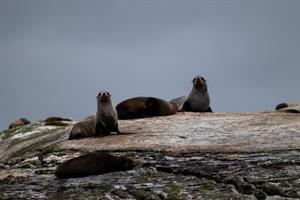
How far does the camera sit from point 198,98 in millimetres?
27500

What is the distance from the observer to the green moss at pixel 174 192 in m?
12.5

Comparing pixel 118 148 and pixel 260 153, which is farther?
pixel 118 148

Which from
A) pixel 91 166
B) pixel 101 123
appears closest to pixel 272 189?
pixel 91 166

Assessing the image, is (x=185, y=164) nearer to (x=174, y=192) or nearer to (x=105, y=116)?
(x=174, y=192)

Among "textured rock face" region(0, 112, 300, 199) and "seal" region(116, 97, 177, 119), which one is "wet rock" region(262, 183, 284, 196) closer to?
"textured rock face" region(0, 112, 300, 199)

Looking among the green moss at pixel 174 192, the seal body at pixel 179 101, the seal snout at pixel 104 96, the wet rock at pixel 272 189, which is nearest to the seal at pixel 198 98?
the seal body at pixel 179 101

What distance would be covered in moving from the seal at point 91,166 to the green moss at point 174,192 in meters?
1.68

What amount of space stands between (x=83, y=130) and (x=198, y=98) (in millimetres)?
7176

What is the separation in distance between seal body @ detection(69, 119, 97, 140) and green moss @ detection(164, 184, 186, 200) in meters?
8.00

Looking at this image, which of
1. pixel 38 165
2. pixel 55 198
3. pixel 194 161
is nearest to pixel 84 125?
pixel 38 165

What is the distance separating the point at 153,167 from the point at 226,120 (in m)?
7.55

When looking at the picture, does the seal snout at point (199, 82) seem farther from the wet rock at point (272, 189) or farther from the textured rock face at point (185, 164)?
the wet rock at point (272, 189)

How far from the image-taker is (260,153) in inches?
610

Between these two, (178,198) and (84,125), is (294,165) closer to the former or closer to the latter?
(178,198)
